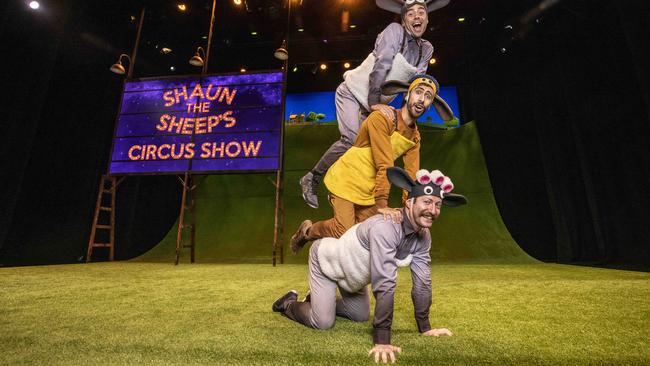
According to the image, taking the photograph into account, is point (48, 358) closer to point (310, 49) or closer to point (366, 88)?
point (366, 88)

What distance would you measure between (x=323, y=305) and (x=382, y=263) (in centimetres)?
40

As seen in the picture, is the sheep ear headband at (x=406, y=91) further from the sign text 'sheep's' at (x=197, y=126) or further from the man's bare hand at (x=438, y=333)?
the sign text 'sheep's' at (x=197, y=126)

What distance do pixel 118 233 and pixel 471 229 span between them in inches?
234

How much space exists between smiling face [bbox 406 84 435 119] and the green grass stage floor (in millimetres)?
1049

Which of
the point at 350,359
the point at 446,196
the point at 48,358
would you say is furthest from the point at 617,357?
the point at 48,358

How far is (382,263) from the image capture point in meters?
1.22

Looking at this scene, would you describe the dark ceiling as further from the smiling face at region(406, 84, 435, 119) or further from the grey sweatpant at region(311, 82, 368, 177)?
the smiling face at region(406, 84, 435, 119)

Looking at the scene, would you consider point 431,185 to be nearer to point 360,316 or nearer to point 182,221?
point 360,316

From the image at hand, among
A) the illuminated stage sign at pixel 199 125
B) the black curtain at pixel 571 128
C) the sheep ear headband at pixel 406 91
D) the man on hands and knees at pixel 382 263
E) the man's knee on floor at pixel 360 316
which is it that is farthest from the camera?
the illuminated stage sign at pixel 199 125

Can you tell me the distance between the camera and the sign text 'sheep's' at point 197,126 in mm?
4324

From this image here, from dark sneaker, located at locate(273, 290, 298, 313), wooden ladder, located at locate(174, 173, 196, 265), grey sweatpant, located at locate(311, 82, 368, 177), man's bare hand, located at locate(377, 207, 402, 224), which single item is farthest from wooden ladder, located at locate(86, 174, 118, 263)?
man's bare hand, located at locate(377, 207, 402, 224)

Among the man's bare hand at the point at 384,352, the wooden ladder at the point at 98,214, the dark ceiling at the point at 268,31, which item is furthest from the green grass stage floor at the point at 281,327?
the dark ceiling at the point at 268,31

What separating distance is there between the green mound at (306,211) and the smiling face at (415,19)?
3.79 metres

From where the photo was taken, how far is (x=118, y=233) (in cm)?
564
